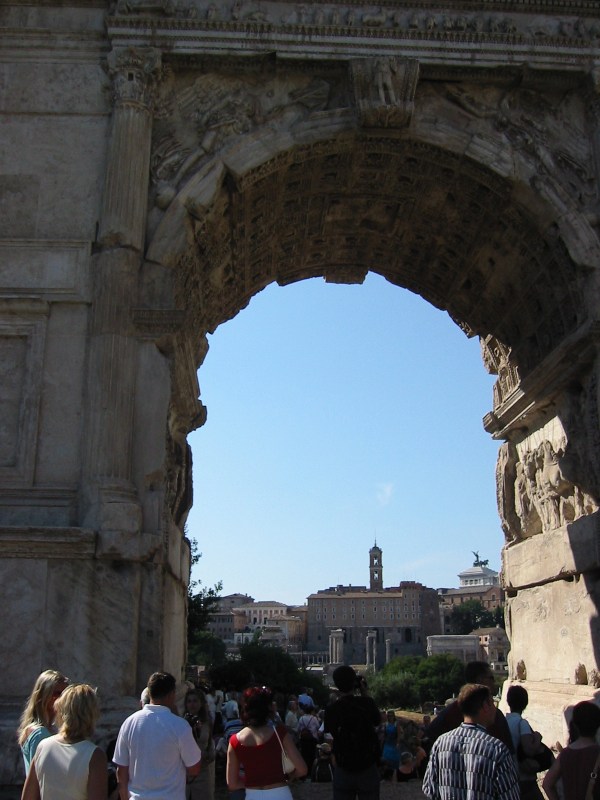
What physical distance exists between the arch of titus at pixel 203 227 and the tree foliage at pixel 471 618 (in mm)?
121763

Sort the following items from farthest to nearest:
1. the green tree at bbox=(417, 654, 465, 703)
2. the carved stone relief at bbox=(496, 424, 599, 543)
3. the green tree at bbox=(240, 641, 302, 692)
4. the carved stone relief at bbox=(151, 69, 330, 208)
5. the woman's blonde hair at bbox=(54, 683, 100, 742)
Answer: the green tree at bbox=(417, 654, 465, 703), the green tree at bbox=(240, 641, 302, 692), the carved stone relief at bbox=(496, 424, 599, 543), the carved stone relief at bbox=(151, 69, 330, 208), the woman's blonde hair at bbox=(54, 683, 100, 742)

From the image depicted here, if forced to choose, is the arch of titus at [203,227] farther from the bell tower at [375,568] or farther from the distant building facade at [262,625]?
the bell tower at [375,568]

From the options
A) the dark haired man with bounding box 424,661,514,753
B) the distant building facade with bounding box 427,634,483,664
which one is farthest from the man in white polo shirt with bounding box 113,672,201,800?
the distant building facade with bounding box 427,634,483,664

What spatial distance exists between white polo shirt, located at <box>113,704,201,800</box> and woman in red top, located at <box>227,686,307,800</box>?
27 cm

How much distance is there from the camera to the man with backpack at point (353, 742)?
17.2 ft

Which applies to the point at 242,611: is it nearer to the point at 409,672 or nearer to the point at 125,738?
the point at 409,672

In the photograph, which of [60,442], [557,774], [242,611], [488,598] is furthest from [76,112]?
[242,611]

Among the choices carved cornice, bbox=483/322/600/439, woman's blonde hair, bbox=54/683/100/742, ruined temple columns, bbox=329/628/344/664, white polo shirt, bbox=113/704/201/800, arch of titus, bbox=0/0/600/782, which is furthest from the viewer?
ruined temple columns, bbox=329/628/344/664

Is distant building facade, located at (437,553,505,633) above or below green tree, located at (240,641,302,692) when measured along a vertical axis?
above

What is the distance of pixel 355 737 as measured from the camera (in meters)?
5.25

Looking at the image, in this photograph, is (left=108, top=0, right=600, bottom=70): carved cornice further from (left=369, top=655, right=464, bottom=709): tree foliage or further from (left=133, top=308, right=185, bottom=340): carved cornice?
(left=369, top=655, right=464, bottom=709): tree foliage

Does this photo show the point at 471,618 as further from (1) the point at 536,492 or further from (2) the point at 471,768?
(2) the point at 471,768

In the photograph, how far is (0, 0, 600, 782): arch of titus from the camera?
8.46 m

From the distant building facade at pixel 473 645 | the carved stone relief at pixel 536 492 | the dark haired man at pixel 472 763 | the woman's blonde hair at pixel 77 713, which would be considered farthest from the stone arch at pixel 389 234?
the distant building facade at pixel 473 645
